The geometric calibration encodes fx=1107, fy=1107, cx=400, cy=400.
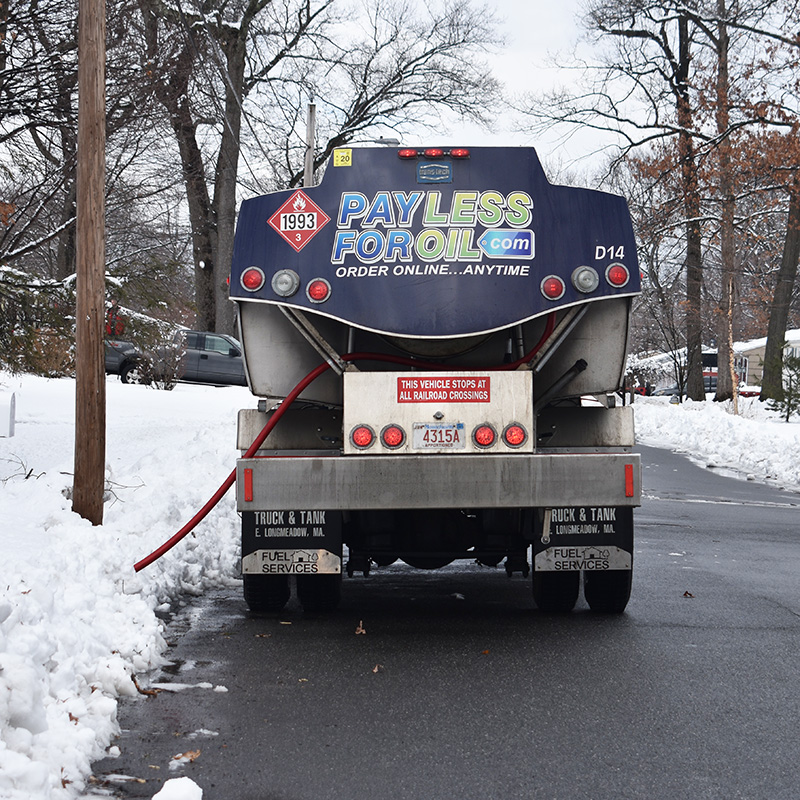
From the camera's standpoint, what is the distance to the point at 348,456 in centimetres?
624

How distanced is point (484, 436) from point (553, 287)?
0.99 m

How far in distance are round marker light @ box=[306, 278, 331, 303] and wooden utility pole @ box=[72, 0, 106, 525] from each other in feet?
7.60

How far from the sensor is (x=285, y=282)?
6562 mm

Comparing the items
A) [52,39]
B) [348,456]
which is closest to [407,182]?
[348,456]

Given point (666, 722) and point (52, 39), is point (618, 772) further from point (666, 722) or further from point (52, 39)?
point (52, 39)

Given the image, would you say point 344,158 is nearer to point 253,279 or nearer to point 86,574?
point 253,279

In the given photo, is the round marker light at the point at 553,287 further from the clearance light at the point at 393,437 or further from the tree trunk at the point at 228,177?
the tree trunk at the point at 228,177

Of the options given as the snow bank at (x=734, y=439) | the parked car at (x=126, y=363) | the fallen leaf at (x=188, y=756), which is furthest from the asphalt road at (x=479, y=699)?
the parked car at (x=126, y=363)

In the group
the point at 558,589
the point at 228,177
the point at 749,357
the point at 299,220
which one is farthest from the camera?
the point at 749,357

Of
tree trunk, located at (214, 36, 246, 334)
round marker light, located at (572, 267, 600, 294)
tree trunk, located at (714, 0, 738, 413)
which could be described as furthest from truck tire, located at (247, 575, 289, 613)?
tree trunk, located at (214, 36, 246, 334)

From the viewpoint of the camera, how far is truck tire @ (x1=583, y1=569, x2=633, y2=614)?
6867 mm

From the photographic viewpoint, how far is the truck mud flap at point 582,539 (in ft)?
21.1

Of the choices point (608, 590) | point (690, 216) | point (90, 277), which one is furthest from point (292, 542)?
point (690, 216)

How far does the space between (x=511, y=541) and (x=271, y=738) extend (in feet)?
9.51
